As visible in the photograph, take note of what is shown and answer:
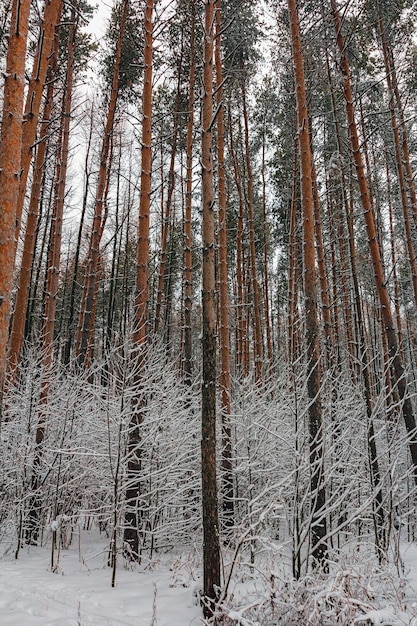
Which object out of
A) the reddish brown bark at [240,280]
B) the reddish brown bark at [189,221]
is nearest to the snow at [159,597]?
the reddish brown bark at [189,221]

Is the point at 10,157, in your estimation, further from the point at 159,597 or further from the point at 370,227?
the point at 370,227

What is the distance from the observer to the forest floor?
353 centimetres

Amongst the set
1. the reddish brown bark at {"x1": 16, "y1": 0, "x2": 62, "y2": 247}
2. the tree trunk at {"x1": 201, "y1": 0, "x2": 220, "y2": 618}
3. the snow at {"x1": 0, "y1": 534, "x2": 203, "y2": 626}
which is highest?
the reddish brown bark at {"x1": 16, "y1": 0, "x2": 62, "y2": 247}

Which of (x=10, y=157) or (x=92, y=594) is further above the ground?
(x=10, y=157)

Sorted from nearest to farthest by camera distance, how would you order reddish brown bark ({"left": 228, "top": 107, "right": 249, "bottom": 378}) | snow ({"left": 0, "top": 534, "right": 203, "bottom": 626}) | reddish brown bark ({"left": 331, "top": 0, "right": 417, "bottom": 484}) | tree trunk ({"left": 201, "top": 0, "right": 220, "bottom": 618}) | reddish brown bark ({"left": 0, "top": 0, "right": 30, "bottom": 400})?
reddish brown bark ({"left": 0, "top": 0, "right": 30, "bottom": 400}) → snow ({"left": 0, "top": 534, "right": 203, "bottom": 626}) → tree trunk ({"left": 201, "top": 0, "right": 220, "bottom": 618}) → reddish brown bark ({"left": 331, "top": 0, "right": 417, "bottom": 484}) → reddish brown bark ({"left": 228, "top": 107, "right": 249, "bottom": 378})

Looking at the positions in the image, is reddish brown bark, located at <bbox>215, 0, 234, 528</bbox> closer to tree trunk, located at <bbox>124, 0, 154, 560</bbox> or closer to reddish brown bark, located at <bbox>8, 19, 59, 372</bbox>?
tree trunk, located at <bbox>124, 0, 154, 560</bbox>

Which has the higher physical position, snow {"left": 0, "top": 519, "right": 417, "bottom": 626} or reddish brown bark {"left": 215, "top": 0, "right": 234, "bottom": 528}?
reddish brown bark {"left": 215, "top": 0, "right": 234, "bottom": 528}

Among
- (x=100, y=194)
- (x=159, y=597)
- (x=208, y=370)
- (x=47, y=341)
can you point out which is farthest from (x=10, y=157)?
(x=100, y=194)

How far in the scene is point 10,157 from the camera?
3607mm

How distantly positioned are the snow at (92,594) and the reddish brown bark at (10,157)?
2108mm

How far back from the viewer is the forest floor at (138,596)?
139 inches

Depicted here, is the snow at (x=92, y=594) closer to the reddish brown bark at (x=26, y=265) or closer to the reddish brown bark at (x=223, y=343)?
the reddish brown bark at (x=223, y=343)

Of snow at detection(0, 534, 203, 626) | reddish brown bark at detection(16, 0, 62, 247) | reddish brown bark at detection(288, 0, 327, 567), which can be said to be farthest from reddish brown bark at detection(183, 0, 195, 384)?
snow at detection(0, 534, 203, 626)

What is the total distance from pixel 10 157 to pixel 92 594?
4.37 metres
